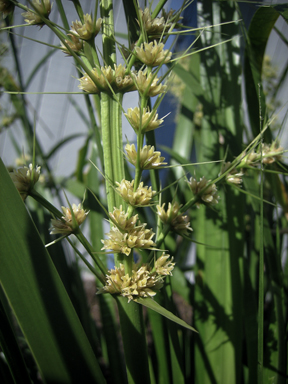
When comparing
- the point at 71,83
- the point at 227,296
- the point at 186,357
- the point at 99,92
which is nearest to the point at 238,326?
the point at 227,296

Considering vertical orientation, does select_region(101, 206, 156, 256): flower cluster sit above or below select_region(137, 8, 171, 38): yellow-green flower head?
below

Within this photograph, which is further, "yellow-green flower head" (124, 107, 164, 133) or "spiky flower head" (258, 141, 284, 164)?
"spiky flower head" (258, 141, 284, 164)

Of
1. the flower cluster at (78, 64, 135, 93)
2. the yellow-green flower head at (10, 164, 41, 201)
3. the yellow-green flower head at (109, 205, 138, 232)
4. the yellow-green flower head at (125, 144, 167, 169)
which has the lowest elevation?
the yellow-green flower head at (109, 205, 138, 232)

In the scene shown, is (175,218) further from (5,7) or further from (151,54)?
(5,7)

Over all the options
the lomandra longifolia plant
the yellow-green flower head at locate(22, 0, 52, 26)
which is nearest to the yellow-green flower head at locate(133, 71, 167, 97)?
the lomandra longifolia plant

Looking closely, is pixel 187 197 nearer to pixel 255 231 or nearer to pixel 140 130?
pixel 255 231

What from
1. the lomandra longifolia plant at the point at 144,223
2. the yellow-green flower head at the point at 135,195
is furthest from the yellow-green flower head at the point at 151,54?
the yellow-green flower head at the point at 135,195

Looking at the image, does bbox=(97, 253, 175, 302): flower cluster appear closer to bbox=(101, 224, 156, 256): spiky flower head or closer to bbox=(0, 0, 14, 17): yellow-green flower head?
bbox=(101, 224, 156, 256): spiky flower head
